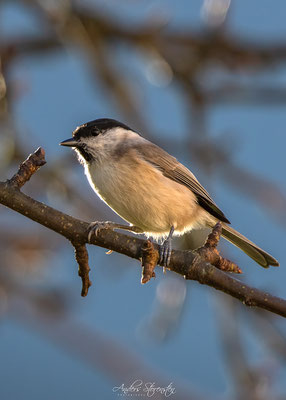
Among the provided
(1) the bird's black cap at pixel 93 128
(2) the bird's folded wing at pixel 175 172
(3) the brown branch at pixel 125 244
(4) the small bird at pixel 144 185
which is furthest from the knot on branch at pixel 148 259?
(1) the bird's black cap at pixel 93 128

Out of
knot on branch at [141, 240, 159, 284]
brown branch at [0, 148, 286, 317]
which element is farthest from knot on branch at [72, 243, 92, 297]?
knot on branch at [141, 240, 159, 284]

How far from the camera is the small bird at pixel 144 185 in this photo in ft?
10.2

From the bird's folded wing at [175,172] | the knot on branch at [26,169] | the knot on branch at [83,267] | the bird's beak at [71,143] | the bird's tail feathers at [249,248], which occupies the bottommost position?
the knot on branch at [83,267]

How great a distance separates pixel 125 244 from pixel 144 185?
1.04 meters

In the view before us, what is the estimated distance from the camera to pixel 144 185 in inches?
124

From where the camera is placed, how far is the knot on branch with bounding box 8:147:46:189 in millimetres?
2133

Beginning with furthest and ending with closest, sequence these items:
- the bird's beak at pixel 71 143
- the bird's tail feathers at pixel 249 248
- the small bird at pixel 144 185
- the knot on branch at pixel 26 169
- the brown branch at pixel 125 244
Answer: the bird's beak at pixel 71 143
the small bird at pixel 144 185
the bird's tail feathers at pixel 249 248
the knot on branch at pixel 26 169
the brown branch at pixel 125 244

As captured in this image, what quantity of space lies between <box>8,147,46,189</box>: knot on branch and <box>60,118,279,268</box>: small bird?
0.86 metres

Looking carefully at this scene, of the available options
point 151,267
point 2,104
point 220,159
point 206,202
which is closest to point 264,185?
point 220,159

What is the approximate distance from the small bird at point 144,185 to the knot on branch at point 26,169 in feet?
2.81

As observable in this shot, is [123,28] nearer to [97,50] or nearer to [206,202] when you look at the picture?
[97,50]

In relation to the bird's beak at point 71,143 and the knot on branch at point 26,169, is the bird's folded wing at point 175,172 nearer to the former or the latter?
the bird's beak at point 71,143

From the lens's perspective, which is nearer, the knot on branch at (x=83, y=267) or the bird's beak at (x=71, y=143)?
the knot on branch at (x=83, y=267)

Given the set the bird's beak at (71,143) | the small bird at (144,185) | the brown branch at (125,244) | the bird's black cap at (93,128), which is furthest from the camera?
the bird's black cap at (93,128)
